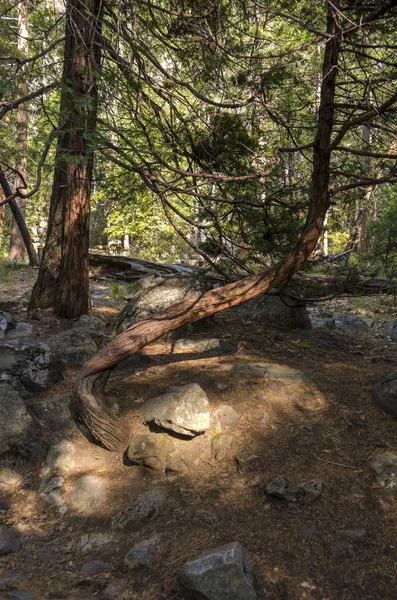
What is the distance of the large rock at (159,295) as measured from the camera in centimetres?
588

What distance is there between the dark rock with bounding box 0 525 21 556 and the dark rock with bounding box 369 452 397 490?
254 cm

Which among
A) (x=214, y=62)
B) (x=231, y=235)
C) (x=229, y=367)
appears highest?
(x=214, y=62)

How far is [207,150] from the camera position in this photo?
5.37 m

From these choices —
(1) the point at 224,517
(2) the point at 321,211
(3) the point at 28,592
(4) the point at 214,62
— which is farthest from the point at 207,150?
(3) the point at 28,592

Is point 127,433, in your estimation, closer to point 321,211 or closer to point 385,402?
point 385,402

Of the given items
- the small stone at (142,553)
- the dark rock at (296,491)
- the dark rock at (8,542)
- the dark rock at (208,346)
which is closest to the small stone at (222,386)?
the dark rock at (208,346)

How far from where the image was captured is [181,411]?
12.6 feet

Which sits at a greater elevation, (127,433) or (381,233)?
(381,233)

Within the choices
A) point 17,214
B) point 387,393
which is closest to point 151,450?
point 387,393

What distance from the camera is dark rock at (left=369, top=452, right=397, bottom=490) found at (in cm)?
316

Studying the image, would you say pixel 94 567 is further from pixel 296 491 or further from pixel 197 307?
pixel 197 307

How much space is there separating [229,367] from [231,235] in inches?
72.7

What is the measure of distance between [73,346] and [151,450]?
6.99 feet

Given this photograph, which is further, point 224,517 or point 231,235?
point 231,235
